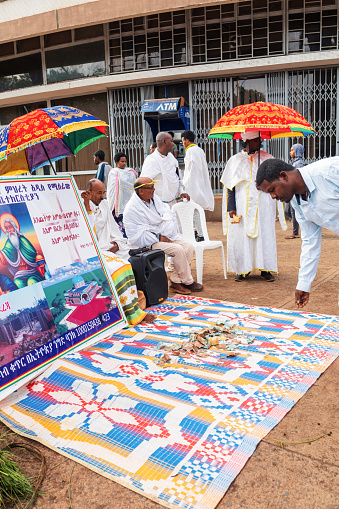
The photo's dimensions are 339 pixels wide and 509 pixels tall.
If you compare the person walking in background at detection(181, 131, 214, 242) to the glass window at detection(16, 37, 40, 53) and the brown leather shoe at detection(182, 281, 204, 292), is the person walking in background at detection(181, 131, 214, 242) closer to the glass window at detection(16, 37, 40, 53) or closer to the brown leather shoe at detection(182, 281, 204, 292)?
the brown leather shoe at detection(182, 281, 204, 292)

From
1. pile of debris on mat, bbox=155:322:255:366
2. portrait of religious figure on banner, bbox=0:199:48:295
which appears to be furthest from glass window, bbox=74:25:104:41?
pile of debris on mat, bbox=155:322:255:366

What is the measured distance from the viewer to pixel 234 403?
108 inches

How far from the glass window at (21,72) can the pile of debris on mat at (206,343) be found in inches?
445

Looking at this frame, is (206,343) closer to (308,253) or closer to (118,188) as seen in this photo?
(308,253)

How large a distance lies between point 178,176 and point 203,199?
105cm

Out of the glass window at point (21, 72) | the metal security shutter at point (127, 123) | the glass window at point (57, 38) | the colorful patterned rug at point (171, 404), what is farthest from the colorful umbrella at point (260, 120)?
the glass window at point (21, 72)

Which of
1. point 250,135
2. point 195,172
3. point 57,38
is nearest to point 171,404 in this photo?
point 250,135

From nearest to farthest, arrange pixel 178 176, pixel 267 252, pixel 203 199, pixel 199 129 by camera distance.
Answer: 1. pixel 267 252
2. pixel 178 176
3. pixel 203 199
4. pixel 199 129

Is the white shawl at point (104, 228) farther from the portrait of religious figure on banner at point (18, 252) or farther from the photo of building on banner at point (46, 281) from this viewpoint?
the portrait of religious figure on banner at point (18, 252)

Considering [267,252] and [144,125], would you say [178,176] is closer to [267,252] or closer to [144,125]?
[267,252]

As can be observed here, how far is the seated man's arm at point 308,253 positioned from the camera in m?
3.04

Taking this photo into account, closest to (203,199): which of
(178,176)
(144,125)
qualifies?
(178,176)

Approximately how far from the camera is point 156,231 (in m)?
5.30

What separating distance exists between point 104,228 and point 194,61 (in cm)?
746
